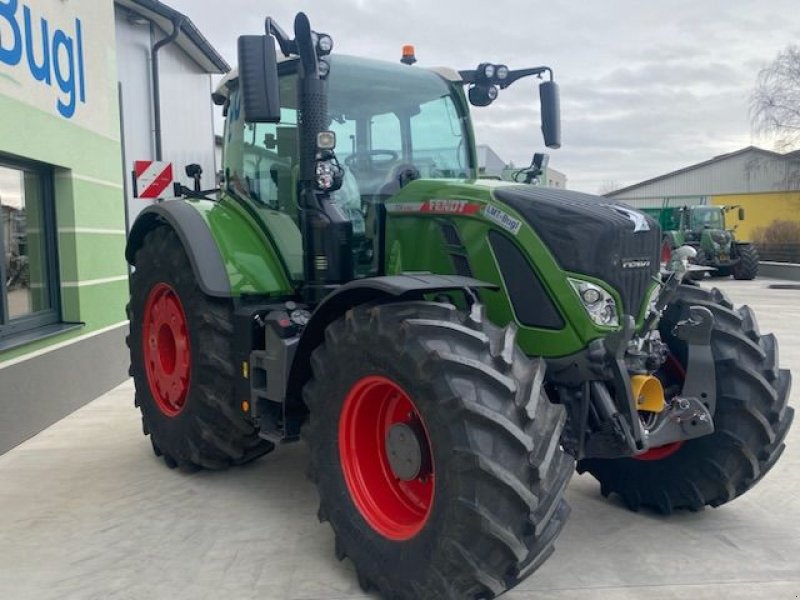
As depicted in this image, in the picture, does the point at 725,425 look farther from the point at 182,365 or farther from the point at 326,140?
the point at 182,365

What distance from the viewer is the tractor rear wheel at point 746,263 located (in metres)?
21.1

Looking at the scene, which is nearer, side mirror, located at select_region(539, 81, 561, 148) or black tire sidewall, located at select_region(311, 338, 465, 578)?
black tire sidewall, located at select_region(311, 338, 465, 578)

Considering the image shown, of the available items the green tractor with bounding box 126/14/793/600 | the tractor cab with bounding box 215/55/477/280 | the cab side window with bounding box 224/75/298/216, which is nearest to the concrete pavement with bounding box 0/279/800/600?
the green tractor with bounding box 126/14/793/600

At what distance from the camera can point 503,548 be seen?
8.80 ft

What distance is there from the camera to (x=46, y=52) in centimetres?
586

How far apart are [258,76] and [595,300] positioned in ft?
5.68

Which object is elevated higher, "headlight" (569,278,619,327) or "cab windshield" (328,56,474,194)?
"cab windshield" (328,56,474,194)

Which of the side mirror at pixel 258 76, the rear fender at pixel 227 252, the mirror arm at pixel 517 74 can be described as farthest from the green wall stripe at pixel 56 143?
the mirror arm at pixel 517 74

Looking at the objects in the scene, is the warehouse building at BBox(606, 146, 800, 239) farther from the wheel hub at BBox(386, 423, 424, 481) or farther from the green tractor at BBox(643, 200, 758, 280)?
the wheel hub at BBox(386, 423, 424, 481)

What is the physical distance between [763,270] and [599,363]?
2284cm

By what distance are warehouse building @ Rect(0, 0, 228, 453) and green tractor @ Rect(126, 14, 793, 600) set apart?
51.6 inches

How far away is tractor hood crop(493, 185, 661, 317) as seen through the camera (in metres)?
3.26

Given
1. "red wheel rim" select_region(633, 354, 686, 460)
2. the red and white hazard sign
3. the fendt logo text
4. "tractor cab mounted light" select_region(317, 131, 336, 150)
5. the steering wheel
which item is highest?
the fendt logo text

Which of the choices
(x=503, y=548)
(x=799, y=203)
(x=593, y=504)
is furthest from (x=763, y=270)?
(x=503, y=548)
